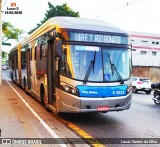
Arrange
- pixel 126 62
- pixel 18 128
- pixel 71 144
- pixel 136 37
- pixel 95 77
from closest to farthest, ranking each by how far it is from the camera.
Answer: pixel 71 144 < pixel 18 128 < pixel 95 77 < pixel 126 62 < pixel 136 37

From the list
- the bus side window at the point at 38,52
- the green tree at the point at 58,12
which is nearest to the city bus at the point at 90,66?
the bus side window at the point at 38,52

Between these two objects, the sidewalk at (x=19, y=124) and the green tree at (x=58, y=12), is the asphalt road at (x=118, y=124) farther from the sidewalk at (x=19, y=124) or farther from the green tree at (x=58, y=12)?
the green tree at (x=58, y=12)

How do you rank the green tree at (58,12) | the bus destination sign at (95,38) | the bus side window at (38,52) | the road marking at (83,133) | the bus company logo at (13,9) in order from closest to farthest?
the road marking at (83,133) < the bus destination sign at (95,38) < the bus side window at (38,52) < the bus company logo at (13,9) < the green tree at (58,12)

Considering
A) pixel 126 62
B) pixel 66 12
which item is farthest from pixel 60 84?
pixel 66 12

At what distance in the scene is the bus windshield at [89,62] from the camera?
8.82 meters

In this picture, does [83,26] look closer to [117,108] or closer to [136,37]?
[117,108]

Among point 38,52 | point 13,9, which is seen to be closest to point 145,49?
point 13,9

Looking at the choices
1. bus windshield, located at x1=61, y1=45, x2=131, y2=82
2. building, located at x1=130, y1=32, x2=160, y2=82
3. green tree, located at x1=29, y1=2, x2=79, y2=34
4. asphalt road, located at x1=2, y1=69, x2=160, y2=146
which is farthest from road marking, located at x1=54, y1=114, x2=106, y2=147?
building, located at x1=130, y1=32, x2=160, y2=82

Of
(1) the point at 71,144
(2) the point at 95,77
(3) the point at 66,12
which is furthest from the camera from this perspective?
(3) the point at 66,12

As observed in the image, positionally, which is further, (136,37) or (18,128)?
(136,37)

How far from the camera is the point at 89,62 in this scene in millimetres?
8922

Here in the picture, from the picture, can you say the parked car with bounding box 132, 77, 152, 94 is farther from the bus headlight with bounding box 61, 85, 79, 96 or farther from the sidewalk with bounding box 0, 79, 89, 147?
the bus headlight with bounding box 61, 85, 79, 96

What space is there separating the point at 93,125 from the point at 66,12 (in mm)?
43147

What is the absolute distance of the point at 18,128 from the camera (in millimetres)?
8234
